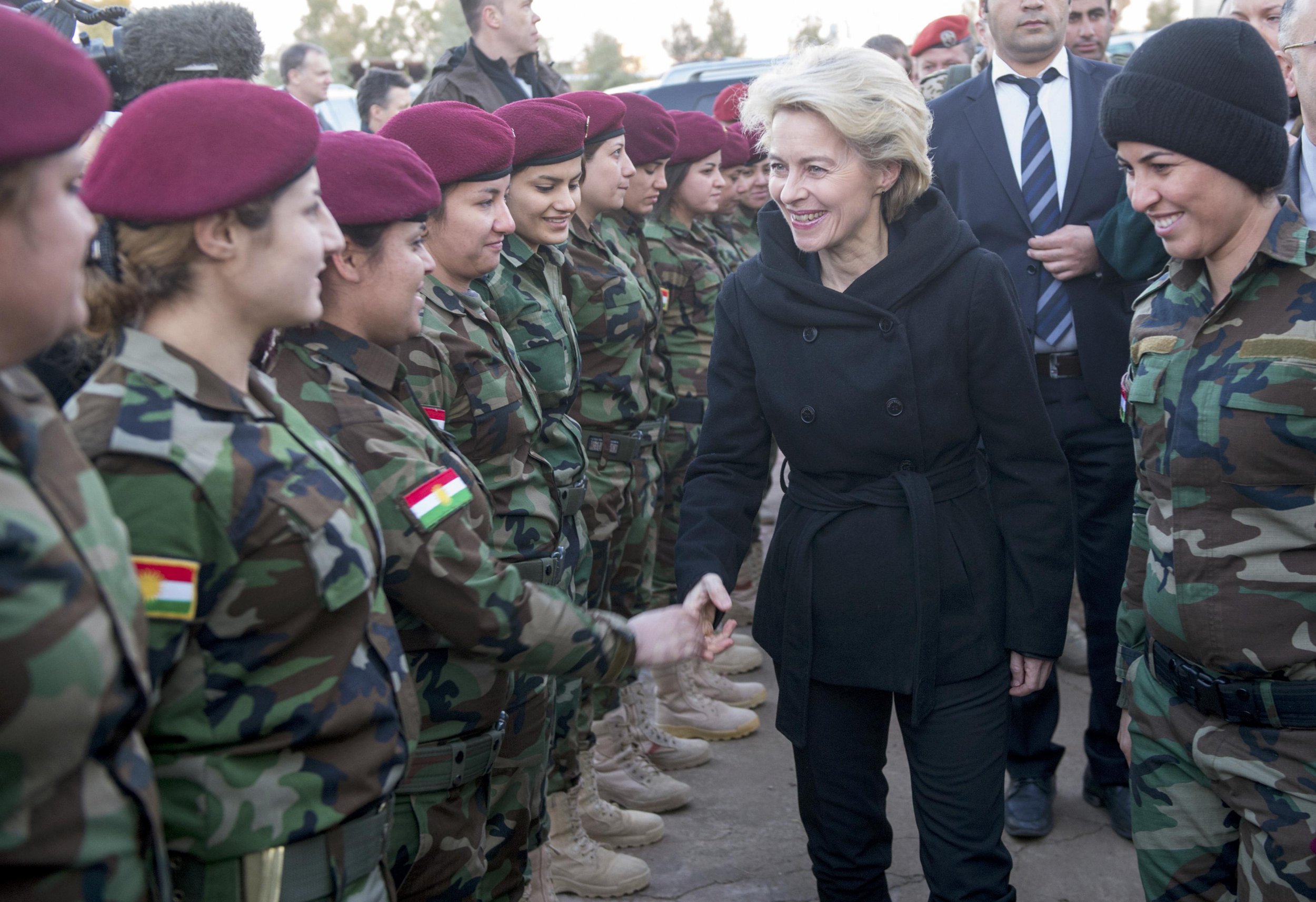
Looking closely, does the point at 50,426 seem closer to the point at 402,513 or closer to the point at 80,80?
the point at 80,80

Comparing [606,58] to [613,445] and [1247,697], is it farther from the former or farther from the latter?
[1247,697]

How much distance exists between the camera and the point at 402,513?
6.52 ft

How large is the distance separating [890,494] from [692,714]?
236 centimetres

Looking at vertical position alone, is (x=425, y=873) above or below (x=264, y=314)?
below

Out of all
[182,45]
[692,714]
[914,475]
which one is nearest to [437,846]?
[914,475]

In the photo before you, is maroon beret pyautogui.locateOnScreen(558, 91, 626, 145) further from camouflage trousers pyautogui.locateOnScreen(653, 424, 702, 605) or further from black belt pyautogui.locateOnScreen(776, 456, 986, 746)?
black belt pyautogui.locateOnScreen(776, 456, 986, 746)

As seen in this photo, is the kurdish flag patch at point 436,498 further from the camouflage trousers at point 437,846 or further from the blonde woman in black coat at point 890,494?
the blonde woman in black coat at point 890,494

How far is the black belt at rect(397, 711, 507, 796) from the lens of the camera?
7.47ft

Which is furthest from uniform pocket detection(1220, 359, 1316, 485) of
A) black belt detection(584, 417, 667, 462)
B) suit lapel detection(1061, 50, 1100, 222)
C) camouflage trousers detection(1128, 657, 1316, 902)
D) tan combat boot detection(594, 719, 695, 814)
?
tan combat boot detection(594, 719, 695, 814)

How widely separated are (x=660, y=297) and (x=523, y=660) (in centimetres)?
309

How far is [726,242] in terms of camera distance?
6316mm

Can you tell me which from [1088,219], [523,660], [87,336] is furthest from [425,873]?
[1088,219]

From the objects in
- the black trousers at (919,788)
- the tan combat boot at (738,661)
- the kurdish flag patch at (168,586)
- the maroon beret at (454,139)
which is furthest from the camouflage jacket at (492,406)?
the tan combat boot at (738,661)

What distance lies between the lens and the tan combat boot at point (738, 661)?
5.36m
